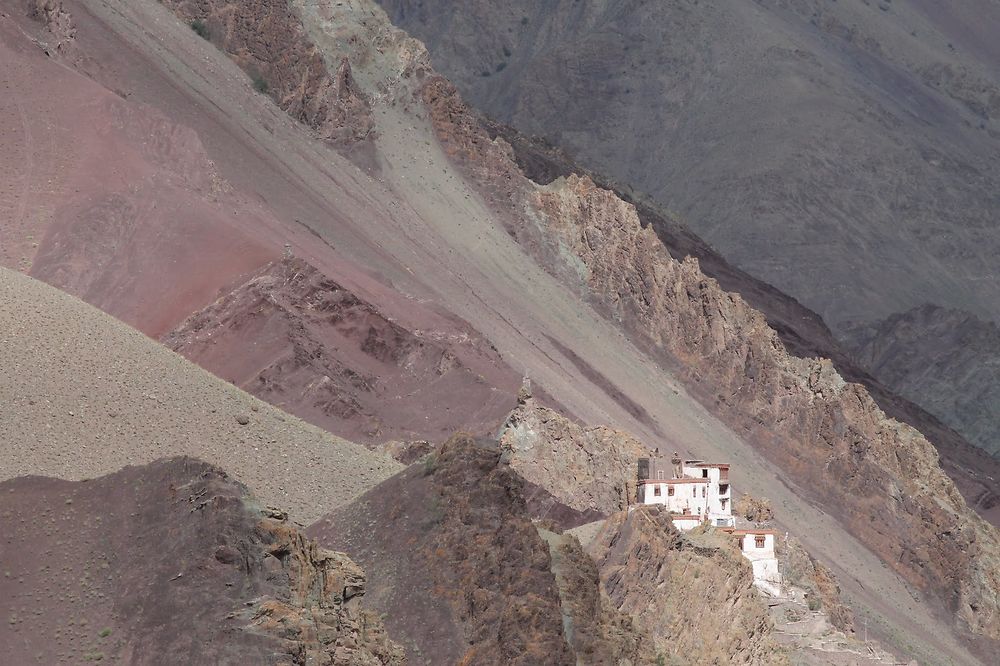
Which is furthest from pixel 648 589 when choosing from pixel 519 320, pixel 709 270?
pixel 709 270

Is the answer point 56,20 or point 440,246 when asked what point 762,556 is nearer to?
point 56,20

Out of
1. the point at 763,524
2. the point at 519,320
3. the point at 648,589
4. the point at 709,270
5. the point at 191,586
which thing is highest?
the point at 709,270

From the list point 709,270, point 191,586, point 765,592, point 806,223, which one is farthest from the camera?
point 806,223

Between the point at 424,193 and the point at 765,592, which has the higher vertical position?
the point at 424,193

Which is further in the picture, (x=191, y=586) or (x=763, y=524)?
(x=763, y=524)

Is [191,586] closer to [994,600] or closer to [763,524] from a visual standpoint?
[763,524]

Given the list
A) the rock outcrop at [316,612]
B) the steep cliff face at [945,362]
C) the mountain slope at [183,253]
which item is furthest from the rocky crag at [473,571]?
the steep cliff face at [945,362]

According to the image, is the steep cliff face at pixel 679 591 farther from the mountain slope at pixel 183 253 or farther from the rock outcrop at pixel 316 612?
the mountain slope at pixel 183 253
